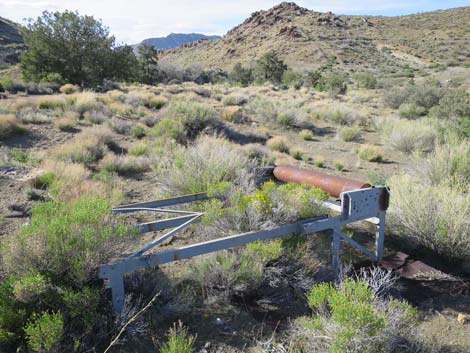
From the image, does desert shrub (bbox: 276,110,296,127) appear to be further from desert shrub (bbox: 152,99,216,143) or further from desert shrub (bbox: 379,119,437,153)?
desert shrub (bbox: 379,119,437,153)

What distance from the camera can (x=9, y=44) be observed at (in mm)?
46500

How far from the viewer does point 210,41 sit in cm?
9556

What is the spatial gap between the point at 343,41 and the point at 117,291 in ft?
238

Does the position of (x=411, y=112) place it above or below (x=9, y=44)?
below

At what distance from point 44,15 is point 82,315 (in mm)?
27453

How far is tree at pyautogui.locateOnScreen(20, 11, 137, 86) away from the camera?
80.8 ft

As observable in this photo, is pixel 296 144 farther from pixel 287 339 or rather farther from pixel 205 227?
pixel 287 339

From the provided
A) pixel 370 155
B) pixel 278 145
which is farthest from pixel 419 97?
pixel 278 145

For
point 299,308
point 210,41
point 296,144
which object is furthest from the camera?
point 210,41

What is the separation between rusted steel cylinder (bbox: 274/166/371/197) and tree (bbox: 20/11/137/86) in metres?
22.7

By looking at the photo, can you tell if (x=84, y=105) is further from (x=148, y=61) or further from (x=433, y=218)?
(x=148, y=61)

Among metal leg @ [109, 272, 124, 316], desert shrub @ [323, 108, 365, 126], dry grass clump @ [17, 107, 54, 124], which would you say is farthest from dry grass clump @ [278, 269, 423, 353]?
desert shrub @ [323, 108, 365, 126]

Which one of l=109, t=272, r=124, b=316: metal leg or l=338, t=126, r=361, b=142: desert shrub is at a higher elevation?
l=109, t=272, r=124, b=316: metal leg

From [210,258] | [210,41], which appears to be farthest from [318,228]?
[210,41]
